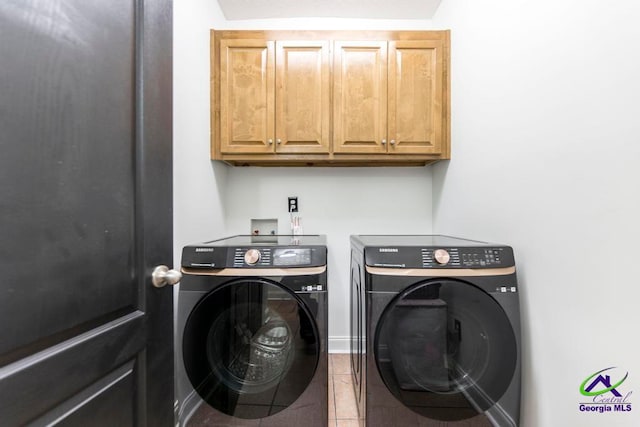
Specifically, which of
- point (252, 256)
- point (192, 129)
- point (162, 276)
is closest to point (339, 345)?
point (252, 256)

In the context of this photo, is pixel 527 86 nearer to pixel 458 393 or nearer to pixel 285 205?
pixel 458 393

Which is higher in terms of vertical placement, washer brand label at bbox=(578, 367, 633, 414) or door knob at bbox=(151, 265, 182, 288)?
door knob at bbox=(151, 265, 182, 288)

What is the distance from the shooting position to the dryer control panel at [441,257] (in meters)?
1.09

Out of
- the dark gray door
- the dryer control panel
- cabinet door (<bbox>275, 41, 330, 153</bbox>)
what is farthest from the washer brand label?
cabinet door (<bbox>275, 41, 330, 153</bbox>)

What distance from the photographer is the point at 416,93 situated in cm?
180

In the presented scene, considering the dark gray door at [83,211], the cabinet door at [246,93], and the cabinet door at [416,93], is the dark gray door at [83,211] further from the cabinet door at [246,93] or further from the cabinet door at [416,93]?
the cabinet door at [416,93]

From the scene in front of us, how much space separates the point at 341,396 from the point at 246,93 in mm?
2012

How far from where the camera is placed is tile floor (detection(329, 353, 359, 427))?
1.40 metres

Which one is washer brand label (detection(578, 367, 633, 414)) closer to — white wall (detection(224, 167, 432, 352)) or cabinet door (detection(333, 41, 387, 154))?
white wall (detection(224, 167, 432, 352))

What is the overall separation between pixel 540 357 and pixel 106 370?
144 centimetres

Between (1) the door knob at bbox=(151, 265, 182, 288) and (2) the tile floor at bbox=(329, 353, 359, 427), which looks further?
(2) the tile floor at bbox=(329, 353, 359, 427)

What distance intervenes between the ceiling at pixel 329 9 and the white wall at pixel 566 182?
2.05 ft

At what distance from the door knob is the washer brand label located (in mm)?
1315

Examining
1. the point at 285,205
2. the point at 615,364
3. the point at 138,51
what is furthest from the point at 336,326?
the point at 138,51
